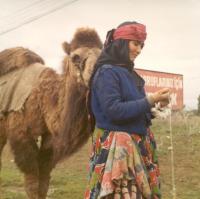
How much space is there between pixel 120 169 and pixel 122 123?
295mm

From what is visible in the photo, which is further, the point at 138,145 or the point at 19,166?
the point at 19,166

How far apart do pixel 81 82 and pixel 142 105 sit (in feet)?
5.49

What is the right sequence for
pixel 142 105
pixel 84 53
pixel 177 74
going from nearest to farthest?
pixel 142 105 < pixel 84 53 < pixel 177 74

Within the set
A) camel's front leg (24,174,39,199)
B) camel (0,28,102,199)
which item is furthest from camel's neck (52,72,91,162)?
camel's front leg (24,174,39,199)

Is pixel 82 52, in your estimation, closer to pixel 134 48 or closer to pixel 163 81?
pixel 134 48

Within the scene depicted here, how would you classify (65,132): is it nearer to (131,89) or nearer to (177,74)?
(131,89)

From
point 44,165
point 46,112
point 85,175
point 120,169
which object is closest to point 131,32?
point 120,169

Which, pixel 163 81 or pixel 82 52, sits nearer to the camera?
pixel 82 52

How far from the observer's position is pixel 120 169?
3.39m

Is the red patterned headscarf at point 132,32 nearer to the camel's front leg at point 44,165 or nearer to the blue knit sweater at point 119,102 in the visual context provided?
the blue knit sweater at point 119,102

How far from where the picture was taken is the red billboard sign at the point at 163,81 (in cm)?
1503

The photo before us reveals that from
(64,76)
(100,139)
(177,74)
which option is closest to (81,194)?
(64,76)

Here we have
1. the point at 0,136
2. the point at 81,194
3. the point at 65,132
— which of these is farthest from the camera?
the point at 81,194

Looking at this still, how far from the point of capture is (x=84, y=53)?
5156 millimetres
